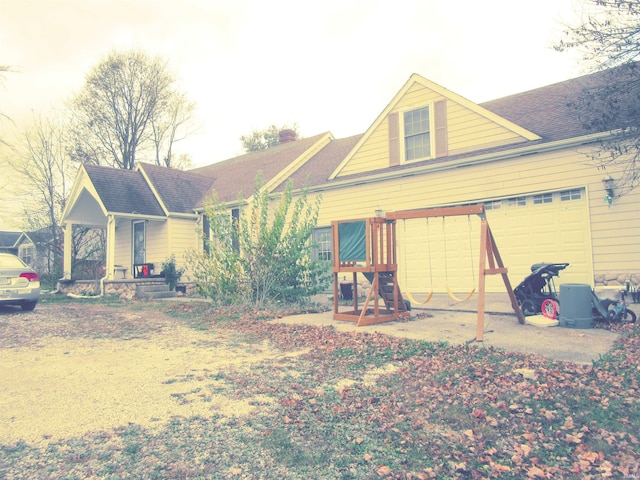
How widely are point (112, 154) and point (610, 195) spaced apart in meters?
27.8

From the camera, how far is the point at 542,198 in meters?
10.3

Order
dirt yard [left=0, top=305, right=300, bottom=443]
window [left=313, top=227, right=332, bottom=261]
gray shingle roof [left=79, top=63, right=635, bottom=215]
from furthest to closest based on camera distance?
1. window [left=313, top=227, right=332, bottom=261]
2. gray shingle roof [left=79, top=63, right=635, bottom=215]
3. dirt yard [left=0, top=305, right=300, bottom=443]

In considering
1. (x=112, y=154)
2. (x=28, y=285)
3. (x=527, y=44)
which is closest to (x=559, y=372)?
(x=527, y=44)

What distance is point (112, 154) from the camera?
92.6 feet

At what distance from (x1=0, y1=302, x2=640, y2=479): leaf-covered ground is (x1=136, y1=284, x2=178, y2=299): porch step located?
34.7 ft

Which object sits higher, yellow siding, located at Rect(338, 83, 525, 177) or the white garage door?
yellow siding, located at Rect(338, 83, 525, 177)

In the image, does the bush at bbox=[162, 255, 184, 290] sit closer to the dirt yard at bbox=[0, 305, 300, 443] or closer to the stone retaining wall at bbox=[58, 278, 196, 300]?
the stone retaining wall at bbox=[58, 278, 196, 300]

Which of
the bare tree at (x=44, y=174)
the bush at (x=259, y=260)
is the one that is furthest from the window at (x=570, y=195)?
the bare tree at (x=44, y=174)

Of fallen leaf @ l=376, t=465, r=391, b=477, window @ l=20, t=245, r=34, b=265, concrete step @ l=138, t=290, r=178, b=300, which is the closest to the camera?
fallen leaf @ l=376, t=465, r=391, b=477

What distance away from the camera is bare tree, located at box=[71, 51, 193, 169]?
27.0m

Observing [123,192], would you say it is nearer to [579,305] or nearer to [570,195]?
[570,195]

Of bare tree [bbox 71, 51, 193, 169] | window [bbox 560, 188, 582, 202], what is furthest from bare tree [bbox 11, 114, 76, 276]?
window [bbox 560, 188, 582, 202]

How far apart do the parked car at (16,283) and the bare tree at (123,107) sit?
17.6 m

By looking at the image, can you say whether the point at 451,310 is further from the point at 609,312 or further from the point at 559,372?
the point at 559,372
